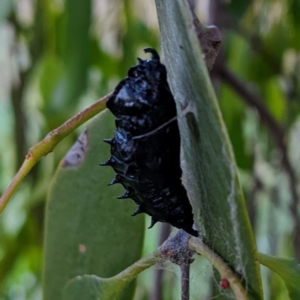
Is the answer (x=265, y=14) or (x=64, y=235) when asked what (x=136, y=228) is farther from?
(x=265, y=14)

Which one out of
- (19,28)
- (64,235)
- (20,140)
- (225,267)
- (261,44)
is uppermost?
(19,28)

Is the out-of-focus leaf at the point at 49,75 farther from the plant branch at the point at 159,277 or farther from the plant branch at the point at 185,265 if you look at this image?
the plant branch at the point at 185,265

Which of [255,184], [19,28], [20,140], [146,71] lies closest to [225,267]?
[146,71]

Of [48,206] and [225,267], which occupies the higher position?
[48,206]

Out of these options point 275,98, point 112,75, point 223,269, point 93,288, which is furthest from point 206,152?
point 275,98

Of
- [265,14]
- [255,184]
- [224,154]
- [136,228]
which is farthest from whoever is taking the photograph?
[265,14]

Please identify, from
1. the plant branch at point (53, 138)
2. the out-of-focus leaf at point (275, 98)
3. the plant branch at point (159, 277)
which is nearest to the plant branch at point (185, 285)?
the plant branch at point (53, 138)
